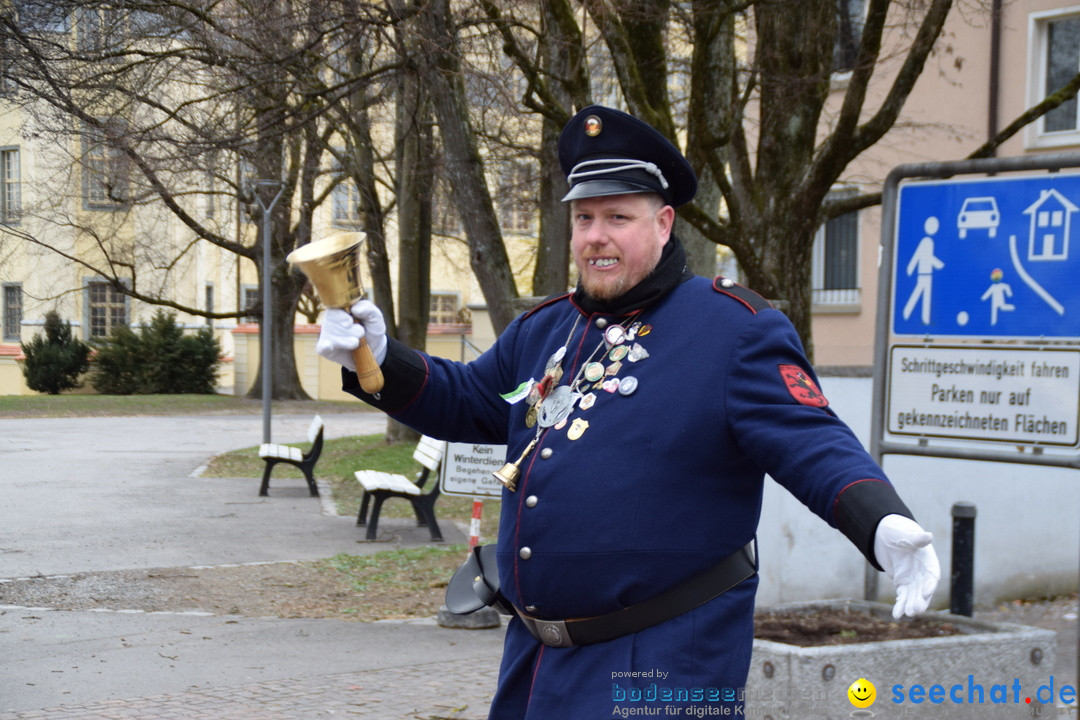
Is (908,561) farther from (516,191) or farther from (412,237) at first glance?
(516,191)

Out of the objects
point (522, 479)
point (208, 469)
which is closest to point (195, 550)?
point (208, 469)

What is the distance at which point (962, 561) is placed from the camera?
5.64 meters

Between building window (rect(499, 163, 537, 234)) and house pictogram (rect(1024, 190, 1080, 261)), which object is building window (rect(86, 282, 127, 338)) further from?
house pictogram (rect(1024, 190, 1080, 261))

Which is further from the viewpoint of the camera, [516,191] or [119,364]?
[119,364]

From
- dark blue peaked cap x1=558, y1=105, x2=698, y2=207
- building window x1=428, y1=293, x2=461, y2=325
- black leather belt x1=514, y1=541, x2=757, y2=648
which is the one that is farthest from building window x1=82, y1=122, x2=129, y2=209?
building window x1=428, y1=293, x2=461, y2=325

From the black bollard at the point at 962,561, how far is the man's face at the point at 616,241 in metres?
3.13

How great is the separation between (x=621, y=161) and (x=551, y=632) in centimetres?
118

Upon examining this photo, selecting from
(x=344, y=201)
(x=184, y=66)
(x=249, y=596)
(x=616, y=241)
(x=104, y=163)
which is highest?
(x=344, y=201)

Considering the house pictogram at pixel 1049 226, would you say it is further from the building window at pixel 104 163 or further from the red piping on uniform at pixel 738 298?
the building window at pixel 104 163

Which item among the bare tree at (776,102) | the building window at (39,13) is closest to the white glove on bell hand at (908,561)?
the bare tree at (776,102)

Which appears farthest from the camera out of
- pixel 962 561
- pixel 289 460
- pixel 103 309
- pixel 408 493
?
pixel 103 309

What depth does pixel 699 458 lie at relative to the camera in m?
2.89

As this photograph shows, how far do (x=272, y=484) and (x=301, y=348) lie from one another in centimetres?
2345

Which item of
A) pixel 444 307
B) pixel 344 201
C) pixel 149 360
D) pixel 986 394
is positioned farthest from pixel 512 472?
pixel 444 307
